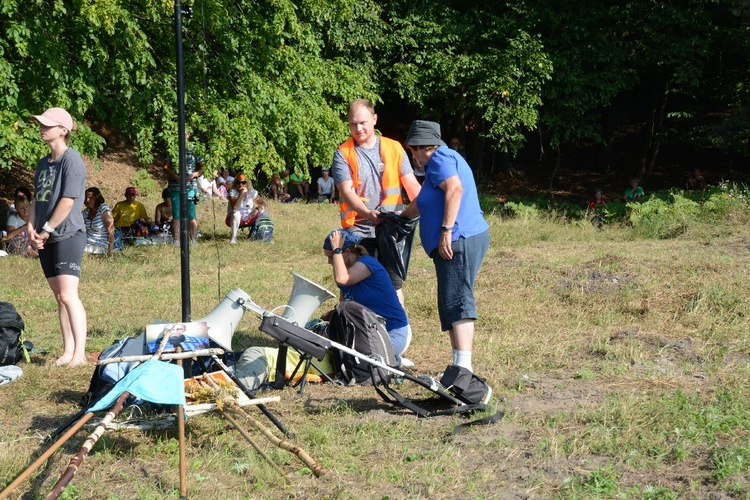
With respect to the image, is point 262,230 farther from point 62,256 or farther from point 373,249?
point 373,249

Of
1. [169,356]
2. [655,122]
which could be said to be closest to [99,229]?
[169,356]

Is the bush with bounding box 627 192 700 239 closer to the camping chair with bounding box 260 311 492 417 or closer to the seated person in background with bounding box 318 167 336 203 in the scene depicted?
the seated person in background with bounding box 318 167 336 203

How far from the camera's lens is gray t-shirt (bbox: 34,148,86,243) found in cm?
588

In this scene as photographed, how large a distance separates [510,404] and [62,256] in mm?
3364

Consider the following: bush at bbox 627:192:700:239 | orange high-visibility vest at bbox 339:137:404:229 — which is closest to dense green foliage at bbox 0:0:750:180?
orange high-visibility vest at bbox 339:137:404:229

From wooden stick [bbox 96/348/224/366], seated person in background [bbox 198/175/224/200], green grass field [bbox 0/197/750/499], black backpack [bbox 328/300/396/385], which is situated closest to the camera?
green grass field [bbox 0/197/750/499]

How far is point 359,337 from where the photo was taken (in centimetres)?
541

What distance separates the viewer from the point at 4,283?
9.81 meters

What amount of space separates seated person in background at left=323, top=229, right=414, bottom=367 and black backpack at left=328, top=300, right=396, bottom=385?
276 millimetres

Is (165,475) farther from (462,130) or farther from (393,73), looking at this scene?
(462,130)

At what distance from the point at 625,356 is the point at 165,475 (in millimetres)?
3524

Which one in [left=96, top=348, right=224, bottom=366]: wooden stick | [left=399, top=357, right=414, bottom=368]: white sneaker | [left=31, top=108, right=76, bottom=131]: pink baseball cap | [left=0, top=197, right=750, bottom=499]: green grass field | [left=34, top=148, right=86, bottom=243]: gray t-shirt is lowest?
[left=399, top=357, right=414, bottom=368]: white sneaker

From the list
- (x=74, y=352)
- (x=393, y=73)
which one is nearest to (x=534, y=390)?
(x=74, y=352)

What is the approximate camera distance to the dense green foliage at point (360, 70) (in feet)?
35.2
